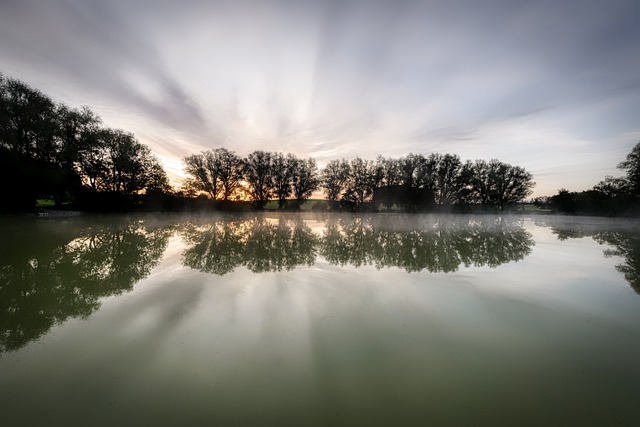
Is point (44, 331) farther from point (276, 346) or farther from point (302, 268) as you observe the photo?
point (302, 268)

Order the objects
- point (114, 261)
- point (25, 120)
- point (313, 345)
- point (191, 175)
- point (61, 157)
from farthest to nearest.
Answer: point (191, 175) < point (61, 157) < point (25, 120) < point (114, 261) < point (313, 345)

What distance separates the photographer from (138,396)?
3074mm

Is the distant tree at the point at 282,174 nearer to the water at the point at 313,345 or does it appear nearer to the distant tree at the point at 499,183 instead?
the distant tree at the point at 499,183

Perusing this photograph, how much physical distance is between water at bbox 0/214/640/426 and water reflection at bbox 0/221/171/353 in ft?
0.20

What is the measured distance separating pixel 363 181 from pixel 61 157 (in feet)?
176

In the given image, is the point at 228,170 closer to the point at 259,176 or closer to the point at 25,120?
the point at 259,176

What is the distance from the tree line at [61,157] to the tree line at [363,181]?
13054 mm

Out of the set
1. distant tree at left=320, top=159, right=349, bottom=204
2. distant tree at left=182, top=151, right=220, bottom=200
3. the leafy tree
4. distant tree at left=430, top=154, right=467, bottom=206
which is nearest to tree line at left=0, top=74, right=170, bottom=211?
the leafy tree

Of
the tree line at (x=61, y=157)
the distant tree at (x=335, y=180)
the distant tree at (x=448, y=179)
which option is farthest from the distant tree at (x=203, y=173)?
the distant tree at (x=448, y=179)

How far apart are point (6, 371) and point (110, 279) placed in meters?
4.59

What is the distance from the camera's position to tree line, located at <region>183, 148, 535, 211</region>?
5703cm

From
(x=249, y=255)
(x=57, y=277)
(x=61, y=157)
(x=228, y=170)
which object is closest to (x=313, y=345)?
(x=249, y=255)

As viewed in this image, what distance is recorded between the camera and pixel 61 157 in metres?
33.0

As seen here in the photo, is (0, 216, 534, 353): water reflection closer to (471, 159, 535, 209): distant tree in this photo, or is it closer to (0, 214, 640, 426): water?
(0, 214, 640, 426): water
